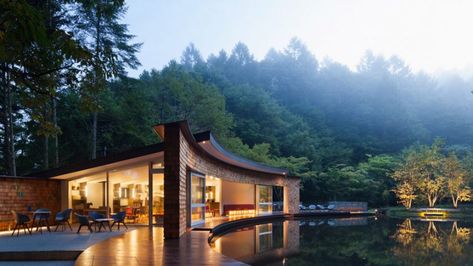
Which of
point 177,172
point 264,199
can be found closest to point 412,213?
point 264,199

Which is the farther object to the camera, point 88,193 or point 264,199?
point 264,199

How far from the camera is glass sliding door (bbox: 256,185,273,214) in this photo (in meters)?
22.3

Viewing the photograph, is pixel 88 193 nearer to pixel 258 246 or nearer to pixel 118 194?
pixel 118 194

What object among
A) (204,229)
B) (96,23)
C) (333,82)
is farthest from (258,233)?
(333,82)

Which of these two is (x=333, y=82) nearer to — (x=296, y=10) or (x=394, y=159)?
(x=394, y=159)

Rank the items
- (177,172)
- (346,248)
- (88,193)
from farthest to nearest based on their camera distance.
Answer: (88,193) < (346,248) < (177,172)

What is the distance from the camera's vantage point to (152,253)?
748 cm

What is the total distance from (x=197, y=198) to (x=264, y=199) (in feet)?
32.8

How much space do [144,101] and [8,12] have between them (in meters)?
22.7

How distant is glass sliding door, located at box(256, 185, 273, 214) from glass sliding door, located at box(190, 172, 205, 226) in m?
8.21

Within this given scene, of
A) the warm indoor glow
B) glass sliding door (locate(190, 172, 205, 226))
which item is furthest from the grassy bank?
glass sliding door (locate(190, 172, 205, 226))

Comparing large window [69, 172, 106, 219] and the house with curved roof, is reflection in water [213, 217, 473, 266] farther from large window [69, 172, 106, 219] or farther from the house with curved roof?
large window [69, 172, 106, 219]

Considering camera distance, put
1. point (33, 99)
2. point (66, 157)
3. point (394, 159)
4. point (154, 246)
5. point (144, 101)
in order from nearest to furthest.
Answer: point (33, 99), point (154, 246), point (66, 157), point (144, 101), point (394, 159)

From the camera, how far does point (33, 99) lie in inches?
194
